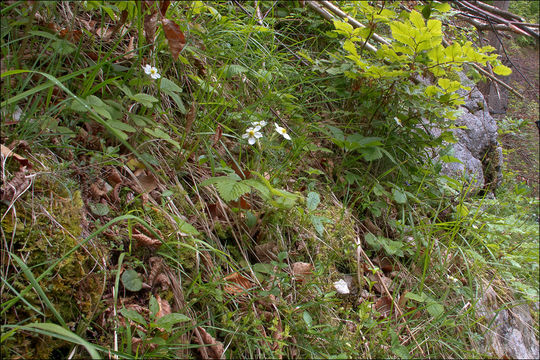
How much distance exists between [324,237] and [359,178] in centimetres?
58

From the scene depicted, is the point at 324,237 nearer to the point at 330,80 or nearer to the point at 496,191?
the point at 330,80

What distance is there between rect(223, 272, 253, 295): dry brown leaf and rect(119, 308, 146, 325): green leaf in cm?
36

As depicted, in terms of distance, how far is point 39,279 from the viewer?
3.17 ft

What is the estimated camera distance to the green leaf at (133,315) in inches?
42.3

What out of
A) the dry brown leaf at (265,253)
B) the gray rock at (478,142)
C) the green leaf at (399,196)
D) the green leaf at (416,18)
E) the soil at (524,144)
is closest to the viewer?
the dry brown leaf at (265,253)

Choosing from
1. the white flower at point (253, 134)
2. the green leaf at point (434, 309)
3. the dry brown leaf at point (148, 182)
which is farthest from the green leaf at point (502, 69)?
the dry brown leaf at point (148, 182)

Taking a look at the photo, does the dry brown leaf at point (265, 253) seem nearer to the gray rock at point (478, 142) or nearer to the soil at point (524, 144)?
the gray rock at point (478, 142)

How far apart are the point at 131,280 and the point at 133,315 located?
14cm

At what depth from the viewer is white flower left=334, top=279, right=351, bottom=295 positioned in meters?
1.69

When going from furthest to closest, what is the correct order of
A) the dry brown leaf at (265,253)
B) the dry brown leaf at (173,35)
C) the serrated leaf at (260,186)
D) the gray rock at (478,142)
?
the gray rock at (478,142), the dry brown leaf at (265,253), the serrated leaf at (260,186), the dry brown leaf at (173,35)

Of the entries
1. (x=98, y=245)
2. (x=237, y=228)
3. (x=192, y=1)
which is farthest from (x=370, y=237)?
(x=192, y=1)

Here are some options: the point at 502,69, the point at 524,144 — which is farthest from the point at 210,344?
the point at 524,144

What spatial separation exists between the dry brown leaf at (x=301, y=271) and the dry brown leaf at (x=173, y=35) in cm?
95

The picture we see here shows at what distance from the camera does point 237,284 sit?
1428mm
